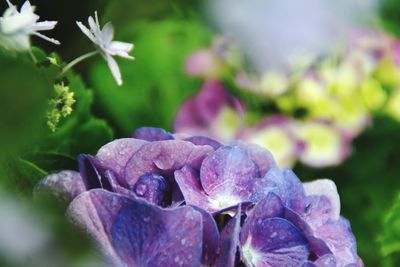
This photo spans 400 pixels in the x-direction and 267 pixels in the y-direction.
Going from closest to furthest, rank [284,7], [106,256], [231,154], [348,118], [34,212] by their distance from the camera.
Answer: [34,212] → [106,256] → [231,154] → [348,118] → [284,7]

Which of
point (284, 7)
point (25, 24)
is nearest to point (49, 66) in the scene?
point (25, 24)

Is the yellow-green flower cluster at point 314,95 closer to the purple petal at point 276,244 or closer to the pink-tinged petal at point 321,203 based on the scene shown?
the pink-tinged petal at point 321,203

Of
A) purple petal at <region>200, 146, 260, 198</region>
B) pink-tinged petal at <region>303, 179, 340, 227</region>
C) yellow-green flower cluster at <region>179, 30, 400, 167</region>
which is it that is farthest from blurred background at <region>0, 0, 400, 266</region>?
purple petal at <region>200, 146, 260, 198</region>

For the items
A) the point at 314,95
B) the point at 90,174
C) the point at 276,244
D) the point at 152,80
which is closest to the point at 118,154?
the point at 90,174

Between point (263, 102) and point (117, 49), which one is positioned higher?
point (117, 49)

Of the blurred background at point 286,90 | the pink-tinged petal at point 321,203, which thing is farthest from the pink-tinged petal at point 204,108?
the pink-tinged petal at point 321,203

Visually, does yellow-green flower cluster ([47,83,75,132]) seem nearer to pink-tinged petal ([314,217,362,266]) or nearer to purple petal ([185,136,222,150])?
purple petal ([185,136,222,150])

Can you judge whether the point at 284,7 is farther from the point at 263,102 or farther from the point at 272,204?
the point at 272,204
